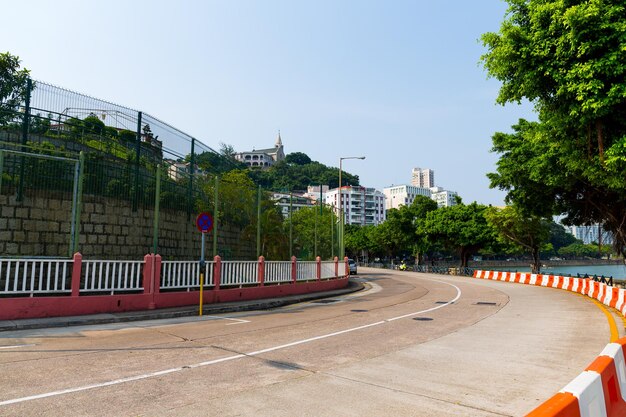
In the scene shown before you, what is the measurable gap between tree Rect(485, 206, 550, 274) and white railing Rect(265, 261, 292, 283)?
93.3ft

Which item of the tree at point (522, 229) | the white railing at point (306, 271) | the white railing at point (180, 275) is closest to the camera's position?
the white railing at point (180, 275)

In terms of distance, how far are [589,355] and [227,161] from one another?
1491cm

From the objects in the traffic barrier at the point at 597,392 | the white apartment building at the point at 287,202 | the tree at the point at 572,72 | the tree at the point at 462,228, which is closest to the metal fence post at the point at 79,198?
the white apartment building at the point at 287,202

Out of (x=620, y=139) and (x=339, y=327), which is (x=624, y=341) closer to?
(x=339, y=327)

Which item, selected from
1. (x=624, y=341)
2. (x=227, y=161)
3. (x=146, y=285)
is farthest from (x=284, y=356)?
(x=227, y=161)

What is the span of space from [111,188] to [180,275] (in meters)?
3.52

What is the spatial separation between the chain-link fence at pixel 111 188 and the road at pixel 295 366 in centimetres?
372

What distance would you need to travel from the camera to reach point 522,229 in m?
40.6

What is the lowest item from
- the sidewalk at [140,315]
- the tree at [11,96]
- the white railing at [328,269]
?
the sidewalk at [140,315]

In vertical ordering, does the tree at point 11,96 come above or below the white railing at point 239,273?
above

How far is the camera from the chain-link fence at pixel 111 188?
38.4 ft

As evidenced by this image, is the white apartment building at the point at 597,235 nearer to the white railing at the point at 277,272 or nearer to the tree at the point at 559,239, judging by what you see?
the white railing at the point at 277,272

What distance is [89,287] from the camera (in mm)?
11758

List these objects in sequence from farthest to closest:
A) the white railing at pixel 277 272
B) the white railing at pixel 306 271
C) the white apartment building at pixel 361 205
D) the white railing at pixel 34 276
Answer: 1. the white apartment building at pixel 361 205
2. the white railing at pixel 306 271
3. the white railing at pixel 277 272
4. the white railing at pixel 34 276
